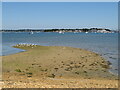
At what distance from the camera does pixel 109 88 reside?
8.73 meters

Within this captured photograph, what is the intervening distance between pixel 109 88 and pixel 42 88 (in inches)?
119

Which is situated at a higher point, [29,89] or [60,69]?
[29,89]

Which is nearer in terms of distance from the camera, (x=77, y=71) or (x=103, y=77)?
(x=103, y=77)

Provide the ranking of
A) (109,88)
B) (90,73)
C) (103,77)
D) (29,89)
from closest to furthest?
(29,89) < (109,88) < (103,77) < (90,73)

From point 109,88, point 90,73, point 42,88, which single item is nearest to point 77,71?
point 90,73

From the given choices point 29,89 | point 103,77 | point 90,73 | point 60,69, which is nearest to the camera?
point 29,89

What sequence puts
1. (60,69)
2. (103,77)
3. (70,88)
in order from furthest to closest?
1. (60,69)
2. (103,77)
3. (70,88)

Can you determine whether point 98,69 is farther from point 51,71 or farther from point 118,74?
point 51,71

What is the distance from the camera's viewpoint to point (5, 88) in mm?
7625

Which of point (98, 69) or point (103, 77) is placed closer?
point (103, 77)

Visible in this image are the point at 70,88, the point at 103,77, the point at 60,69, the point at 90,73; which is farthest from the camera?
the point at 60,69

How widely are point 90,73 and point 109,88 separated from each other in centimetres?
574

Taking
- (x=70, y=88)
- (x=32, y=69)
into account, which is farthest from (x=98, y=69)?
(x=70, y=88)

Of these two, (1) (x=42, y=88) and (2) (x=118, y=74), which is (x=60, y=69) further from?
(1) (x=42, y=88)
